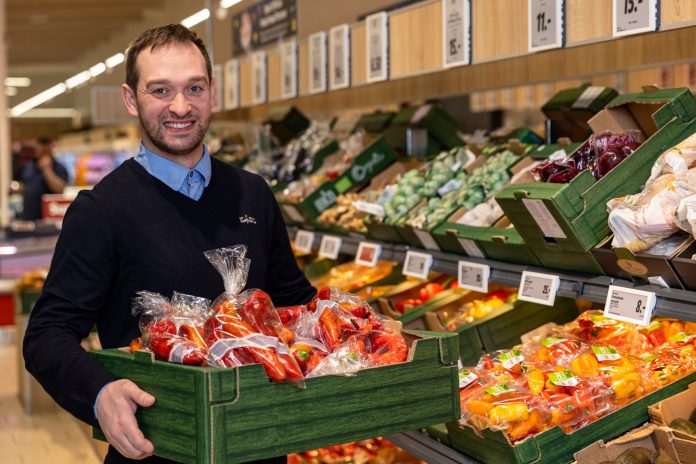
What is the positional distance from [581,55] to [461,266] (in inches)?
44.3

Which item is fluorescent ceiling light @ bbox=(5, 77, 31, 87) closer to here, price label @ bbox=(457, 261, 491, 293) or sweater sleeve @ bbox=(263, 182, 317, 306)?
price label @ bbox=(457, 261, 491, 293)

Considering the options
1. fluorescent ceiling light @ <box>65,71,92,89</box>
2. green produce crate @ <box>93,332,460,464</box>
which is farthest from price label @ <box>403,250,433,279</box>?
fluorescent ceiling light @ <box>65,71,92,89</box>

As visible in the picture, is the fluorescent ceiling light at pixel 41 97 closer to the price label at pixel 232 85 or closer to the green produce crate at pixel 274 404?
the price label at pixel 232 85

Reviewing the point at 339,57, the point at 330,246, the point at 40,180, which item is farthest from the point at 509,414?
the point at 40,180

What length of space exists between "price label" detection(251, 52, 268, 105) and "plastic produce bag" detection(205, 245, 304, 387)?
384 cm

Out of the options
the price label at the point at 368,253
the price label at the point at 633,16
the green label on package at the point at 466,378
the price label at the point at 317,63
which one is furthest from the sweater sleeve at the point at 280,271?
the price label at the point at 317,63

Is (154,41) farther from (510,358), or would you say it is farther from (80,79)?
(80,79)

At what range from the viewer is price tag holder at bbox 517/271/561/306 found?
2.58m

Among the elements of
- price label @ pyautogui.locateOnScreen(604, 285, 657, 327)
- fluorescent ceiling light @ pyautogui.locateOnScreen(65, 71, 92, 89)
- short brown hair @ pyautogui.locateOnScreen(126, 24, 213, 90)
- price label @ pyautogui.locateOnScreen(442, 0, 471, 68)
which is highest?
fluorescent ceiling light @ pyautogui.locateOnScreen(65, 71, 92, 89)

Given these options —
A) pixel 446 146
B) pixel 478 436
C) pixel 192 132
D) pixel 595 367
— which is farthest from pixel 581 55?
pixel 192 132

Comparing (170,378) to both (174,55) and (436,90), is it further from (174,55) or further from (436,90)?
(436,90)

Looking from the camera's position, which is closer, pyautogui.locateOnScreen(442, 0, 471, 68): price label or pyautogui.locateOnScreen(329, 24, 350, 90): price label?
pyautogui.locateOnScreen(442, 0, 471, 68): price label

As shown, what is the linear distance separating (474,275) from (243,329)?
52.2 inches

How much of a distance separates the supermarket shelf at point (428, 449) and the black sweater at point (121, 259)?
2.38 feet
